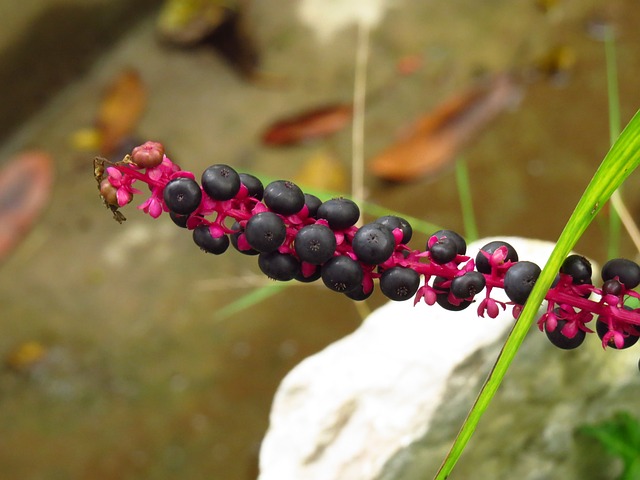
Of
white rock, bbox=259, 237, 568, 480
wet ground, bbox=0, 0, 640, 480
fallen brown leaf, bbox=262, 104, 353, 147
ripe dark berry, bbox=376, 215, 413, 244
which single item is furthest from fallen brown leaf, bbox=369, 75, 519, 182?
ripe dark berry, bbox=376, 215, 413, 244

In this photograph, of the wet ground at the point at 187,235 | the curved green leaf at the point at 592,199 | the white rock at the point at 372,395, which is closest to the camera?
the curved green leaf at the point at 592,199

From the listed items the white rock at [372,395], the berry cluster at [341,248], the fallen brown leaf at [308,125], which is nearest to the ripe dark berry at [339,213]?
the berry cluster at [341,248]

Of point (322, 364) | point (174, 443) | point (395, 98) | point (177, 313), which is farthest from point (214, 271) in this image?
point (322, 364)

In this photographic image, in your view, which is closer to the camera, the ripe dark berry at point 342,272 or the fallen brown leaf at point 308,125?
the ripe dark berry at point 342,272

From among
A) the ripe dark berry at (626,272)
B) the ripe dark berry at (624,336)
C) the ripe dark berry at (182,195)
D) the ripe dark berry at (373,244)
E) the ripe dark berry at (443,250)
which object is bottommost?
the ripe dark berry at (624,336)

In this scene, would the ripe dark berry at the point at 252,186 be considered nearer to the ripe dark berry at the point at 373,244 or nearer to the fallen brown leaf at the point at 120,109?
the ripe dark berry at the point at 373,244

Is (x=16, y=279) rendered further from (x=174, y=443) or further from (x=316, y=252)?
(x=316, y=252)

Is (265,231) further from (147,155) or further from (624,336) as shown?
(624,336)

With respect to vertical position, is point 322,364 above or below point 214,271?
above
